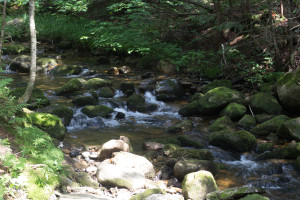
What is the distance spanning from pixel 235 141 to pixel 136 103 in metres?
3.87

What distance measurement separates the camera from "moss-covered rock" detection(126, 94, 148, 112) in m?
9.58

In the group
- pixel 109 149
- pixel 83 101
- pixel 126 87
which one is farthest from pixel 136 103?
pixel 109 149

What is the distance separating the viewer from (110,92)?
34.6 feet

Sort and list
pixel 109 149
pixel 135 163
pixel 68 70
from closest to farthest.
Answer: pixel 135 163 < pixel 109 149 < pixel 68 70

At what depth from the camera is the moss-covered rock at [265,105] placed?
28.8 ft

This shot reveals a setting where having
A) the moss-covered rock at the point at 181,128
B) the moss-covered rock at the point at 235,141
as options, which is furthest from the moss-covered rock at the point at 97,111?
the moss-covered rock at the point at 235,141

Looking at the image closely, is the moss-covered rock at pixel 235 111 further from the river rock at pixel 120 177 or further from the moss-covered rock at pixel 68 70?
the moss-covered rock at pixel 68 70

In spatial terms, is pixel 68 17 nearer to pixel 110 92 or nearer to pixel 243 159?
pixel 110 92

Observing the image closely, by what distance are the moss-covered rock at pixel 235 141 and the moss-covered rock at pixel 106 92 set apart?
4470mm

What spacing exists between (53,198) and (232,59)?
30.0ft

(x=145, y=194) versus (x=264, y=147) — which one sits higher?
(x=145, y=194)

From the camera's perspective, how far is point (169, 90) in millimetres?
10594

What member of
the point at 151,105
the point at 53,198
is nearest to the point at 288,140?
the point at 151,105

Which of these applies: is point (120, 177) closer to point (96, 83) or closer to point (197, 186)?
point (197, 186)
